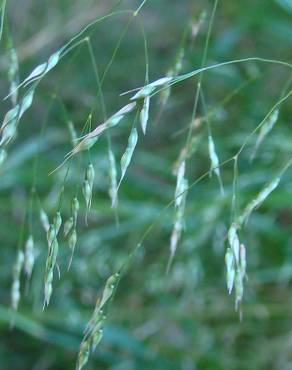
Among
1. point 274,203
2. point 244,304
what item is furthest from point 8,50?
point 244,304

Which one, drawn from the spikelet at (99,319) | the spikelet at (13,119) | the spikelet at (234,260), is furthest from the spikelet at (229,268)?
the spikelet at (13,119)

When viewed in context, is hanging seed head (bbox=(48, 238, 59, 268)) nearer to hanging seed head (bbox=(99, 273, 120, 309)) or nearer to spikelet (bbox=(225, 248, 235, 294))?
hanging seed head (bbox=(99, 273, 120, 309))

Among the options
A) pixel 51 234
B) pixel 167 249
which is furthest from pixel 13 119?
pixel 167 249

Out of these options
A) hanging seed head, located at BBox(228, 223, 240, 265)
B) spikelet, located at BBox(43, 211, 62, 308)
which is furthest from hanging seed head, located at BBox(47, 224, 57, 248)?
hanging seed head, located at BBox(228, 223, 240, 265)

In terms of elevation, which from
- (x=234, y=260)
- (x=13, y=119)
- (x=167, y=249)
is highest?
(x=13, y=119)

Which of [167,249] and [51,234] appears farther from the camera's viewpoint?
[167,249]

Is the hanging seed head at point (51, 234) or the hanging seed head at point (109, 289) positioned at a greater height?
the hanging seed head at point (51, 234)

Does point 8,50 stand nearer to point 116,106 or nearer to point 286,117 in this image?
point 286,117

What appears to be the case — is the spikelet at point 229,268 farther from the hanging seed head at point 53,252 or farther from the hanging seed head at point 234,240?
the hanging seed head at point 53,252

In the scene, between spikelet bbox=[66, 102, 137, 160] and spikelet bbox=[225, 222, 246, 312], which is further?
spikelet bbox=[225, 222, 246, 312]

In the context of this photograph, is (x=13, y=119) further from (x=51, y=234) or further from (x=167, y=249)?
(x=167, y=249)

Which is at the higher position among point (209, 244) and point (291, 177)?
point (291, 177)
